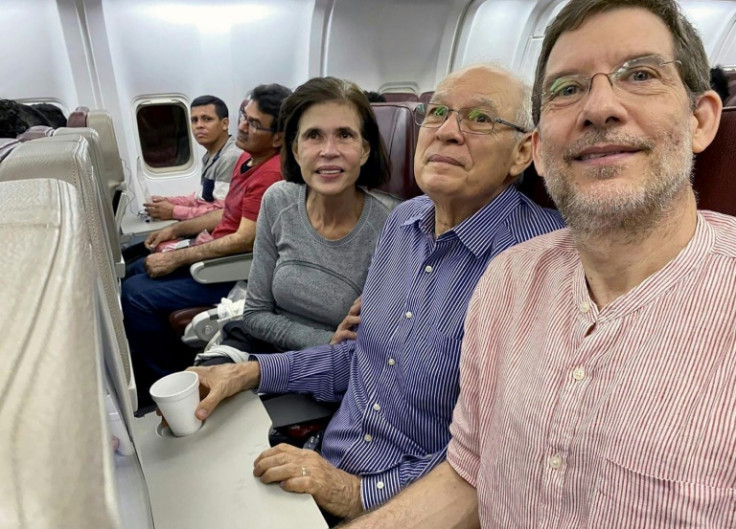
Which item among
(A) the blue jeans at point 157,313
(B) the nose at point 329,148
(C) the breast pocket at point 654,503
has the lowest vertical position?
(A) the blue jeans at point 157,313

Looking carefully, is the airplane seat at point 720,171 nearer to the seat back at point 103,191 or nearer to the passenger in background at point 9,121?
the seat back at point 103,191

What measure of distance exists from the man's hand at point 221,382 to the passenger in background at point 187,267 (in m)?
1.39

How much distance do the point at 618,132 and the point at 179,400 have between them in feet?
3.41

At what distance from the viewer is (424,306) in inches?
49.6

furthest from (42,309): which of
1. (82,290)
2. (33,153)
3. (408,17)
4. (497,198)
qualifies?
(408,17)

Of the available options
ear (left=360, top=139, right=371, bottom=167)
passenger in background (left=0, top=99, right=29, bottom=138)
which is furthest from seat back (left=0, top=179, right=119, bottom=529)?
passenger in background (left=0, top=99, right=29, bottom=138)

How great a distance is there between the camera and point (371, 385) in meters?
1.41

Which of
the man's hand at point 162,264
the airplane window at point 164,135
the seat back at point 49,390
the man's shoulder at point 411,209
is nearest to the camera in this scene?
the seat back at point 49,390

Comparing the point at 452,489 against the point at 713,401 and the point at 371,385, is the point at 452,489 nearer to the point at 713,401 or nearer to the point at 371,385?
the point at 371,385

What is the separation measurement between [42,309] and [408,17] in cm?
850

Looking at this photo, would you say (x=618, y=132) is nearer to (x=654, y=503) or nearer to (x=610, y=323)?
(x=610, y=323)

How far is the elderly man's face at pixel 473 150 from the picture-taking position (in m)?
1.31

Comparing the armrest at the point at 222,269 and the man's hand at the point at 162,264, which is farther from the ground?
the armrest at the point at 222,269

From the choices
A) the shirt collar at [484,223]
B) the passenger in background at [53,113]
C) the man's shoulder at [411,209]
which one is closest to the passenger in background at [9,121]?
the man's shoulder at [411,209]
